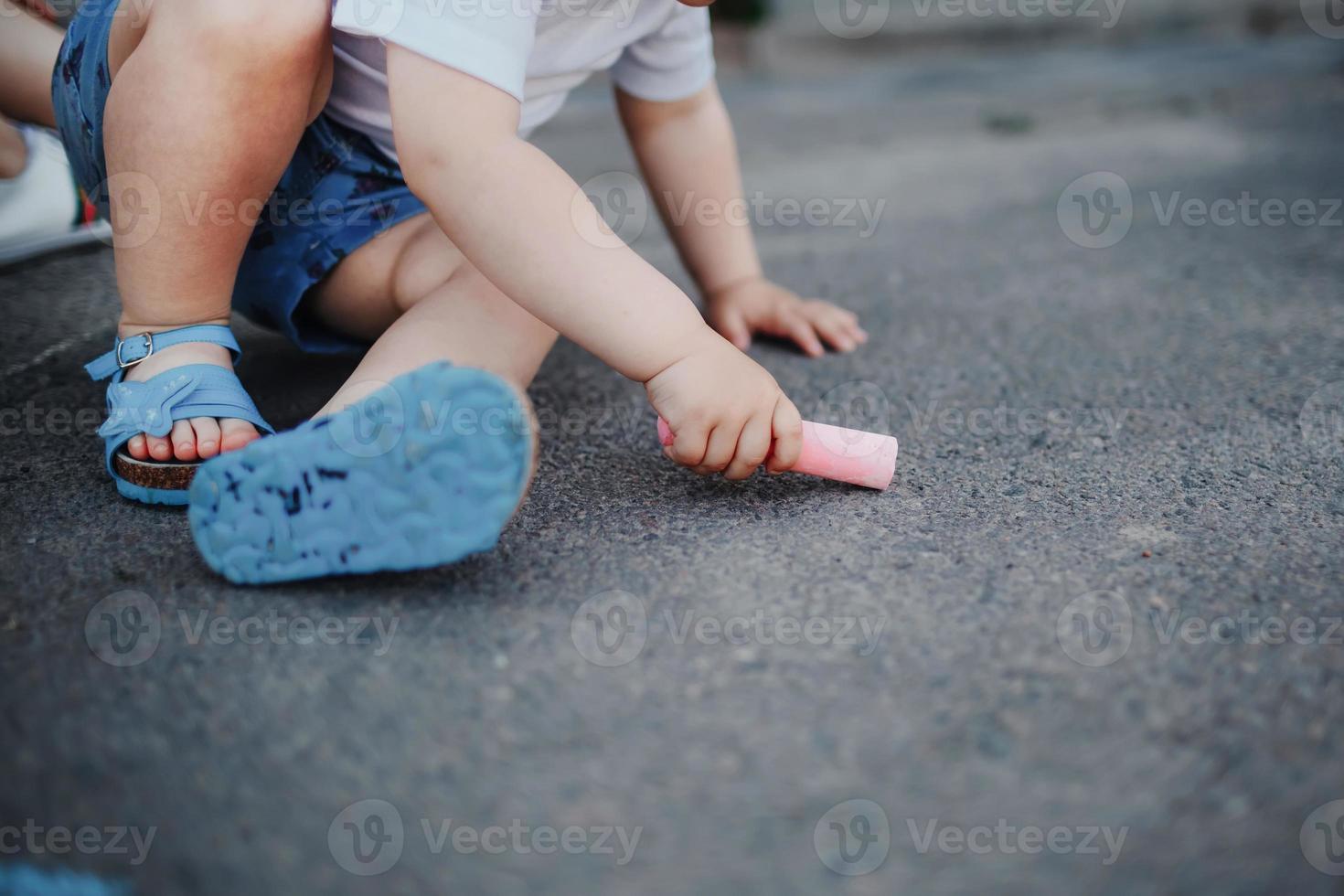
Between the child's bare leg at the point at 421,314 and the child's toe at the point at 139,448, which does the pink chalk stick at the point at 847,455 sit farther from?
the child's toe at the point at 139,448

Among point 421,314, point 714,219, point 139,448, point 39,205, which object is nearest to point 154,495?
point 139,448

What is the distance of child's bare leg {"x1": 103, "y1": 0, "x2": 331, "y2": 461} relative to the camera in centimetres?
89

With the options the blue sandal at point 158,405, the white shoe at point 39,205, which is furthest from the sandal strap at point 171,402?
the white shoe at point 39,205

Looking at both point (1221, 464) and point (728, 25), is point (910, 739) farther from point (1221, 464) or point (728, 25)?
point (728, 25)

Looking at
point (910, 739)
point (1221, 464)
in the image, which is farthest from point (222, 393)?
point (1221, 464)

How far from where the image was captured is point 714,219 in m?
1.38

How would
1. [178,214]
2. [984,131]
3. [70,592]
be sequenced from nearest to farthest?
[70,592] < [178,214] < [984,131]

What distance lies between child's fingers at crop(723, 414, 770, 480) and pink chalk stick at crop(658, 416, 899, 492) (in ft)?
0.20

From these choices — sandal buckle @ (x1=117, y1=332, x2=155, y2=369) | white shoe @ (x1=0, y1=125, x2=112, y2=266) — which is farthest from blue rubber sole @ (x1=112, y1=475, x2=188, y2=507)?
white shoe @ (x1=0, y1=125, x2=112, y2=266)

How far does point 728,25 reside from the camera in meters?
3.74

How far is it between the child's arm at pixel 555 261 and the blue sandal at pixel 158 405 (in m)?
0.27

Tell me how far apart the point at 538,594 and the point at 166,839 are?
11.7 inches

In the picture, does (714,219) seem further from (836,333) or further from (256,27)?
(256,27)

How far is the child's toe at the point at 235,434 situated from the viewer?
3.00 ft
